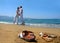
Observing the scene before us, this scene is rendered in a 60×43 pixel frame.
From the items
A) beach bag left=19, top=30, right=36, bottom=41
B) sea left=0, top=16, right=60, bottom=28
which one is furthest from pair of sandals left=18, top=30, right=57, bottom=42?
sea left=0, top=16, right=60, bottom=28

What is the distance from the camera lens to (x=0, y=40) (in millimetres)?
10305

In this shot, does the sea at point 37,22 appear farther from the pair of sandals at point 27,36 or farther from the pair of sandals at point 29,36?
the pair of sandals at point 27,36

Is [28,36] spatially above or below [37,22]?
above

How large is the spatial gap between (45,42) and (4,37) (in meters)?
2.11

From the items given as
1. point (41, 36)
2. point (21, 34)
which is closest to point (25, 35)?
point (21, 34)

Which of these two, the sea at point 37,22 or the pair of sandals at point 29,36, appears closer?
the pair of sandals at point 29,36

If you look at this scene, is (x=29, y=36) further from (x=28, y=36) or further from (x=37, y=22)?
(x=37, y=22)

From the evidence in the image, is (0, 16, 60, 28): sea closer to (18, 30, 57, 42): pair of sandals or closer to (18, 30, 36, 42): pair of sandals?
(18, 30, 57, 42): pair of sandals

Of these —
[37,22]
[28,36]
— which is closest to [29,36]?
[28,36]

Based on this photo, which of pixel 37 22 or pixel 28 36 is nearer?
pixel 28 36

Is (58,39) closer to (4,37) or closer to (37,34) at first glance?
(37,34)

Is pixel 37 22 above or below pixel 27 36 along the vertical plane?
below

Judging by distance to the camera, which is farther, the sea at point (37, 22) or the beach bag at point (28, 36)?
the sea at point (37, 22)

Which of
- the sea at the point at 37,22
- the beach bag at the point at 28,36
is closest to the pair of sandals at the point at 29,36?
the beach bag at the point at 28,36
